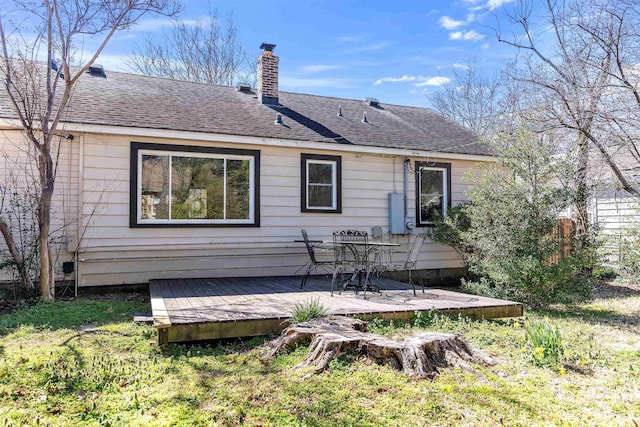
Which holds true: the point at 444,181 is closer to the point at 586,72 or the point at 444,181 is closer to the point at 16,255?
the point at 586,72

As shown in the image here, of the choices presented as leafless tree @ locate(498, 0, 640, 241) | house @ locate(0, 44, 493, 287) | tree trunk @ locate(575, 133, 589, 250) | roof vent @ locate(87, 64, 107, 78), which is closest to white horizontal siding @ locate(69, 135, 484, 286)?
house @ locate(0, 44, 493, 287)

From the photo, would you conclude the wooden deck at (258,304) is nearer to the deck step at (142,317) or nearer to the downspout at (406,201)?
the deck step at (142,317)

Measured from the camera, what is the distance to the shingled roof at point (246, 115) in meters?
7.61

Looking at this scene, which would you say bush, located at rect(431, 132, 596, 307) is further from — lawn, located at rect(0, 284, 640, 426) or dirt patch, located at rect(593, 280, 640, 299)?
dirt patch, located at rect(593, 280, 640, 299)

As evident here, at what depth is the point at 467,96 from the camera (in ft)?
72.1

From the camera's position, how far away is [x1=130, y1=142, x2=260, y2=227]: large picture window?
7.39 metres

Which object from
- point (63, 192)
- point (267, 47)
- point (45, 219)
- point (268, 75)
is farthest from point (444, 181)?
point (45, 219)

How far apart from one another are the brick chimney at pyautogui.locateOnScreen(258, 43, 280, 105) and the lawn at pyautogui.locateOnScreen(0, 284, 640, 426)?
6.77 metres

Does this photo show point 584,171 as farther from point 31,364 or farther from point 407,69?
point 407,69

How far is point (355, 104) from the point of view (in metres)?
12.2

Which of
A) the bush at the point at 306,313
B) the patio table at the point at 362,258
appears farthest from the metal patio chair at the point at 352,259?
the bush at the point at 306,313

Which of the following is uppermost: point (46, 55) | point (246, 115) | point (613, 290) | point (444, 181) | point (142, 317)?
point (46, 55)

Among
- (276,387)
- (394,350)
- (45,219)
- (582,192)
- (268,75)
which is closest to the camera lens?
(276,387)

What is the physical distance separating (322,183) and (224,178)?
201cm
